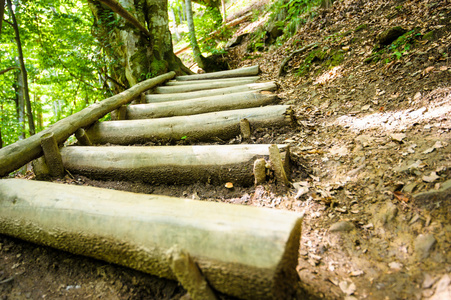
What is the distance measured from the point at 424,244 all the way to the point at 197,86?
464 centimetres

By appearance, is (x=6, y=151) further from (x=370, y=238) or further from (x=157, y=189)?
(x=370, y=238)

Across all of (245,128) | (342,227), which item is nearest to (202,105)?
(245,128)

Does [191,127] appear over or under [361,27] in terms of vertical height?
under

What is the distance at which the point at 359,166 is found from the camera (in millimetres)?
2375

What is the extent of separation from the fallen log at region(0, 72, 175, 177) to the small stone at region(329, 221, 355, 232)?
3.06 metres

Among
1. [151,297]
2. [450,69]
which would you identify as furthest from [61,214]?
[450,69]

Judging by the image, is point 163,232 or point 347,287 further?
point 347,287

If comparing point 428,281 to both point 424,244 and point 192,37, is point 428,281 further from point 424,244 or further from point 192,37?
point 192,37

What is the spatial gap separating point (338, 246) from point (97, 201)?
174 centimetres

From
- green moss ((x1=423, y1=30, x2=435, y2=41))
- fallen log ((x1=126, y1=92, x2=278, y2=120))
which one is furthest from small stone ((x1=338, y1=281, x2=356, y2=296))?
green moss ((x1=423, y1=30, x2=435, y2=41))

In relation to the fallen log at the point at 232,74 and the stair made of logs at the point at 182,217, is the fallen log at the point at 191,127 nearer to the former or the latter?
the stair made of logs at the point at 182,217

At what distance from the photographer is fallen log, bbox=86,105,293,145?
125 inches

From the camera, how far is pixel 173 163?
2520 mm

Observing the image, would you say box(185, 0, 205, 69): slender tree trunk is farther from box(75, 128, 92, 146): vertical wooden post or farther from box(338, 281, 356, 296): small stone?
box(338, 281, 356, 296): small stone
